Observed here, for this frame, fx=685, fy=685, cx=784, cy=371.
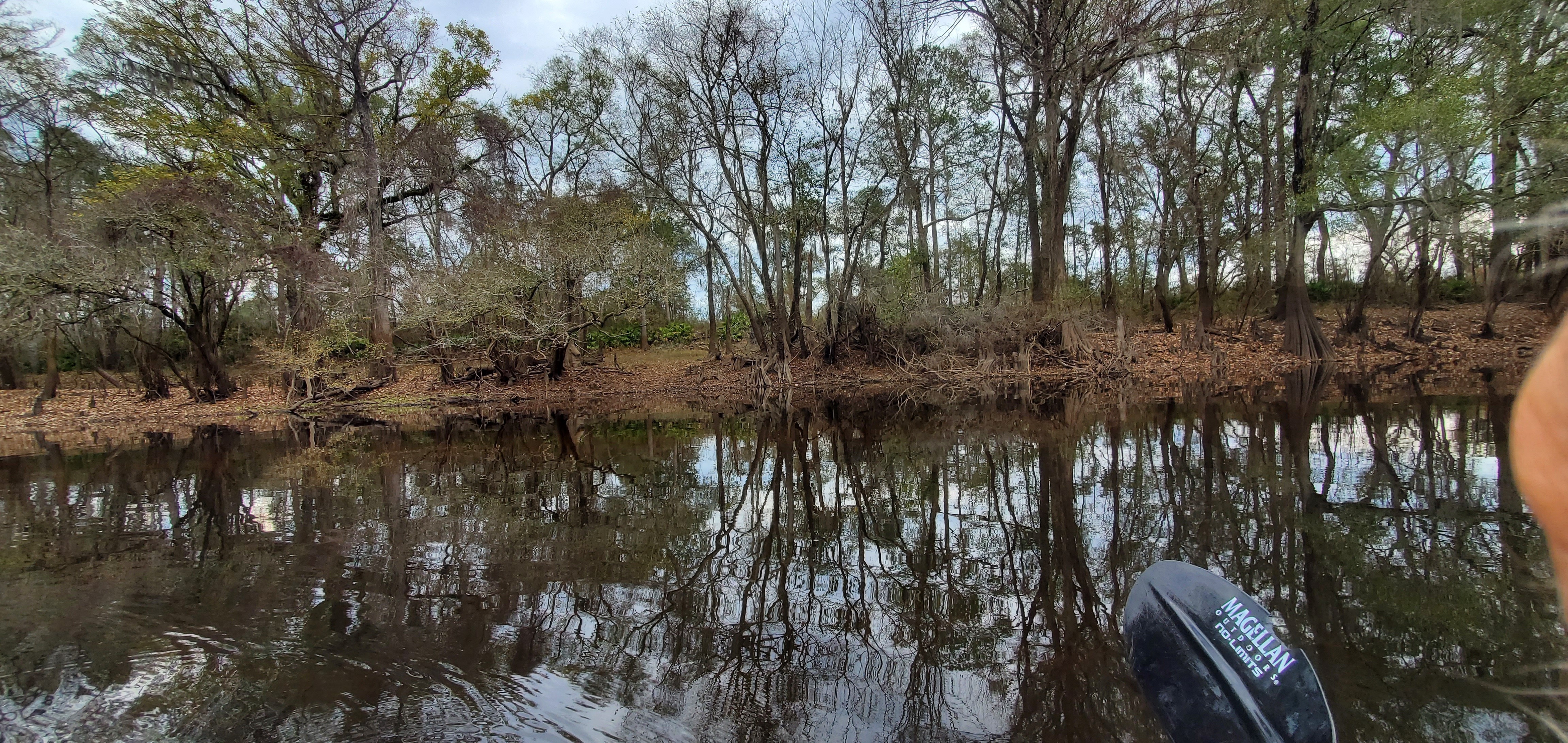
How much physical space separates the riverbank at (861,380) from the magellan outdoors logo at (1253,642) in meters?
13.1

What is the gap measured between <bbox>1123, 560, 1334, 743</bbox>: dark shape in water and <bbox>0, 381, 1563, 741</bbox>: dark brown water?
77 centimetres

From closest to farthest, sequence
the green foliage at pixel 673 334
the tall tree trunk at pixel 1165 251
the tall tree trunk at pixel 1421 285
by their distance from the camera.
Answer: the tall tree trunk at pixel 1421 285, the tall tree trunk at pixel 1165 251, the green foliage at pixel 673 334

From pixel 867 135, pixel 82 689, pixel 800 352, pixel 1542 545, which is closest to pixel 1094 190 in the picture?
pixel 867 135

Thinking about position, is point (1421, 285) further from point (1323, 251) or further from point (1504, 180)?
point (1504, 180)

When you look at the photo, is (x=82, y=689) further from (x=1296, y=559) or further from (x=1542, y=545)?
(x=1542, y=545)

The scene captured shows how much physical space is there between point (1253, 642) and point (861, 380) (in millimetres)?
19028

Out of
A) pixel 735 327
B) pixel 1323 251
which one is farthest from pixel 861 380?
pixel 1323 251

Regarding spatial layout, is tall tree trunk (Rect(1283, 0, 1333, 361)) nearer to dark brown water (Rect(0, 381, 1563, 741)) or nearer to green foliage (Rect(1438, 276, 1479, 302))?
green foliage (Rect(1438, 276, 1479, 302))

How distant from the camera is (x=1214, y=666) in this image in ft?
7.11

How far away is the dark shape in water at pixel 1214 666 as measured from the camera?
6.70 feet

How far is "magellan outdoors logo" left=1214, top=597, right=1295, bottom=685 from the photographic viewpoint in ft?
6.83

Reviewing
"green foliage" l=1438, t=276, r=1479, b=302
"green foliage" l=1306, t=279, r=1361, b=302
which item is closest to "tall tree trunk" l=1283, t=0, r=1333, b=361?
"green foliage" l=1306, t=279, r=1361, b=302

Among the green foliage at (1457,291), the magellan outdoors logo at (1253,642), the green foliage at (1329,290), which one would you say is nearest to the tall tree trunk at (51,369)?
the magellan outdoors logo at (1253,642)

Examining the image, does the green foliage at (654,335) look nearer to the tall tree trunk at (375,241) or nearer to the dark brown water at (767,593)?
the tall tree trunk at (375,241)
